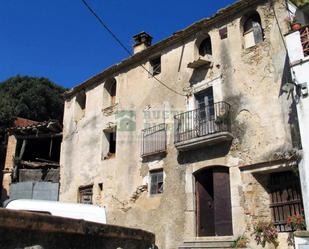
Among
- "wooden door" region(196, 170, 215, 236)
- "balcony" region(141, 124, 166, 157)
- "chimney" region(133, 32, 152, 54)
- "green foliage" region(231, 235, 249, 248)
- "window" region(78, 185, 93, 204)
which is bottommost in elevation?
→ "green foliage" region(231, 235, 249, 248)

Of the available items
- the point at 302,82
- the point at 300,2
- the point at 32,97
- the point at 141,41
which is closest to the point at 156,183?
the point at 302,82

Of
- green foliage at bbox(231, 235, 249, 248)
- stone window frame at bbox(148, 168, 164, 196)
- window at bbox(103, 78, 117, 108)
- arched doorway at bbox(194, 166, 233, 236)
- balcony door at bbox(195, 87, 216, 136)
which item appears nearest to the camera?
green foliage at bbox(231, 235, 249, 248)

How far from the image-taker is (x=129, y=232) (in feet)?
17.9

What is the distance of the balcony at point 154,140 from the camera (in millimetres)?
14242

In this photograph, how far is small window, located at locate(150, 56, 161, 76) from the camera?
1606cm

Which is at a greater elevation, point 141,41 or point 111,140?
point 141,41

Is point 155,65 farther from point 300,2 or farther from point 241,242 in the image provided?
point 241,242

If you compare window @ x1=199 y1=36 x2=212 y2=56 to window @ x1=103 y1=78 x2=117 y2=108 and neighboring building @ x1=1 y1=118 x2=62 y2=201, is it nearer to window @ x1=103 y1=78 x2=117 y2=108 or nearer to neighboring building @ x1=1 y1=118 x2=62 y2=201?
window @ x1=103 y1=78 x2=117 y2=108

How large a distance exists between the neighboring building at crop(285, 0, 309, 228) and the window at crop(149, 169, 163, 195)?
5.58m

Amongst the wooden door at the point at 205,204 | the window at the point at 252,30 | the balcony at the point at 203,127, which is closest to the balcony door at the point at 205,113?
the balcony at the point at 203,127

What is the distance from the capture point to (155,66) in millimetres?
16281

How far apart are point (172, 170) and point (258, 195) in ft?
11.3

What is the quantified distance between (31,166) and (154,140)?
8.25 meters

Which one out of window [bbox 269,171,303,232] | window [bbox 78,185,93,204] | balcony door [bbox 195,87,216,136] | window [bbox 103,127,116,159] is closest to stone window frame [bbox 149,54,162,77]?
balcony door [bbox 195,87,216,136]
